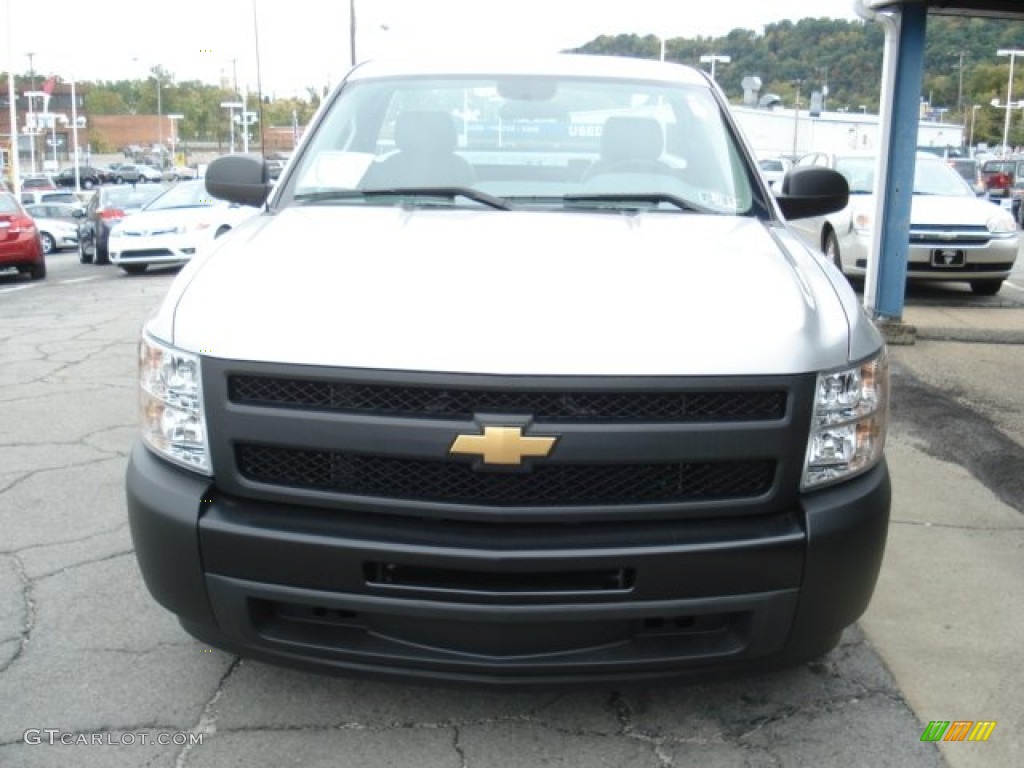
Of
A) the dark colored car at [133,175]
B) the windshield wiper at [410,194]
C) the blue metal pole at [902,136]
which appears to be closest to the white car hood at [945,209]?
the blue metal pole at [902,136]

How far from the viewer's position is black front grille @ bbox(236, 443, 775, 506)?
8.61 ft

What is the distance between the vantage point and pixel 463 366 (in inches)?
101

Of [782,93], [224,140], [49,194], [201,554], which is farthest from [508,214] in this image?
[224,140]

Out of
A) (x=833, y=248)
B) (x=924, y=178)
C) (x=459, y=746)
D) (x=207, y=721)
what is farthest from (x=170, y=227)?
(x=459, y=746)

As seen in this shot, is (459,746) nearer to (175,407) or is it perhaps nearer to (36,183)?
(175,407)

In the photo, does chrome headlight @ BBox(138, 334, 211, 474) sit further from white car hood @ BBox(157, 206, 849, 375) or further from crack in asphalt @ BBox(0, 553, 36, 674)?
crack in asphalt @ BBox(0, 553, 36, 674)

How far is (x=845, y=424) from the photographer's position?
9.11 feet

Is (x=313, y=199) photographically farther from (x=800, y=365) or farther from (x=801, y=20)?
(x=801, y=20)

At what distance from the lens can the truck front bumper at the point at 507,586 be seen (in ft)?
8.53

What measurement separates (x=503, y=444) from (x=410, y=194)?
165cm

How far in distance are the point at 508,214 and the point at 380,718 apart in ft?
5.44

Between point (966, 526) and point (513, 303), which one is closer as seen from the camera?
point (513, 303)

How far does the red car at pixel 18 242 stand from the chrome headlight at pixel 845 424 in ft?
54.2

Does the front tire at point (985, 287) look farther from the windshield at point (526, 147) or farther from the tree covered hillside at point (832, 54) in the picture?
the tree covered hillside at point (832, 54)
